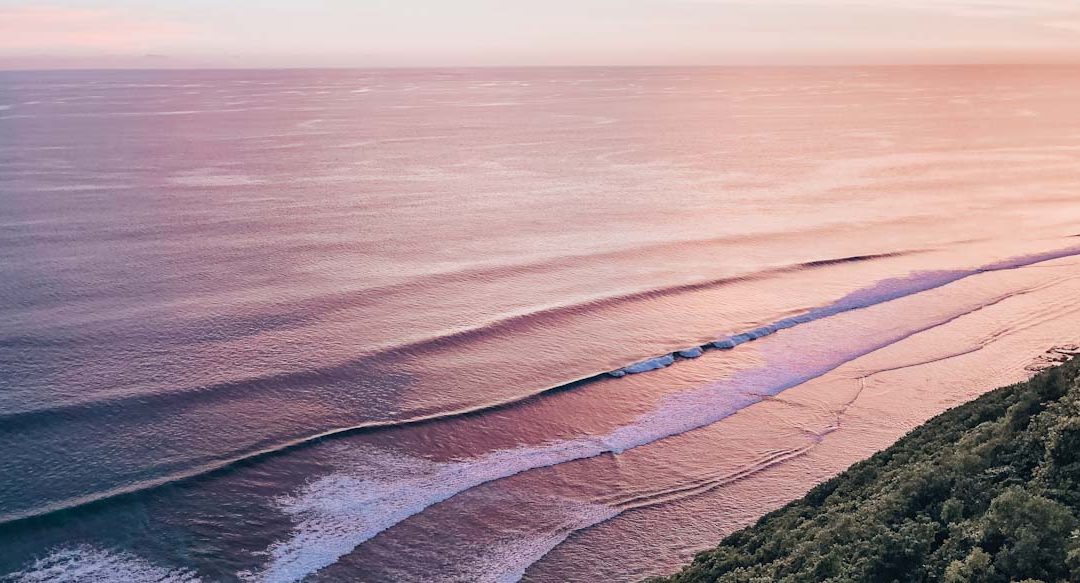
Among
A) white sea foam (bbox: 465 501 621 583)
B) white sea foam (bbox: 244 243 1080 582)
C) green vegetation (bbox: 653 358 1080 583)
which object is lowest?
white sea foam (bbox: 465 501 621 583)

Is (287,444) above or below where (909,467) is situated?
below

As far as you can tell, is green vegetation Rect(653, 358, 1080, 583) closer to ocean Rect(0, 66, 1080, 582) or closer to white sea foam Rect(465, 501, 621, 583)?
white sea foam Rect(465, 501, 621, 583)

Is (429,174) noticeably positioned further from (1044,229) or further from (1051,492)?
(1051,492)

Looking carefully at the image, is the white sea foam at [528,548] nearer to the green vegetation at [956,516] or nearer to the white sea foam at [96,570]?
the green vegetation at [956,516]

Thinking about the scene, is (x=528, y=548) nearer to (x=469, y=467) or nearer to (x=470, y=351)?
(x=469, y=467)

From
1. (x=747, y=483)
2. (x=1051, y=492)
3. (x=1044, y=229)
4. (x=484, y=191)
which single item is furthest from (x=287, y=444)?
(x=1044, y=229)

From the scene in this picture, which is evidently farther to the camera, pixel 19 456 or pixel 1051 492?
pixel 19 456

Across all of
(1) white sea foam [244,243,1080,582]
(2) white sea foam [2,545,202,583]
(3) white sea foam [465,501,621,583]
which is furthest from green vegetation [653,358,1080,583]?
(2) white sea foam [2,545,202,583]
